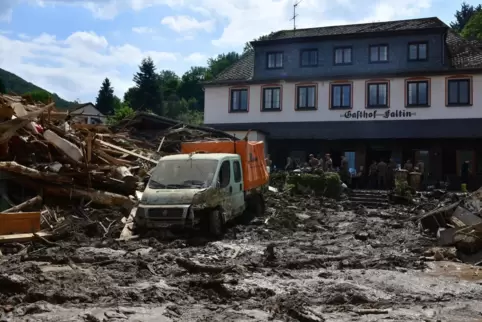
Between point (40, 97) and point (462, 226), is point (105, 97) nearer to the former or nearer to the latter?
point (40, 97)

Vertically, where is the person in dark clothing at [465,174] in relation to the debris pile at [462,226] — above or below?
above

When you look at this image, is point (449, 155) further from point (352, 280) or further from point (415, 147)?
point (352, 280)

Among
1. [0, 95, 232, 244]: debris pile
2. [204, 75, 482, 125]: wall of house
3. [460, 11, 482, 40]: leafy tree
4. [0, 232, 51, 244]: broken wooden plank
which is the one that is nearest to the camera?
[0, 232, 51, 244]: broken wooden plank

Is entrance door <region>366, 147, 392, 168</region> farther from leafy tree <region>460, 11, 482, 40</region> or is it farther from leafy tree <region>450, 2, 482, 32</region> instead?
leafy tree <region>450, 2, 482, 32</region>

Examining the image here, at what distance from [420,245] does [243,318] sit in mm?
7919

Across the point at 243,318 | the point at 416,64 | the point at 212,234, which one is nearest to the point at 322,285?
the point at 243,318

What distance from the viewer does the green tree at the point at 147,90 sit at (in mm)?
69000

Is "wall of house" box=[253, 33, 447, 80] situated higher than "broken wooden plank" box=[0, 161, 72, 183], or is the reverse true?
"wall of house" box=[253, 33, 447, 80]

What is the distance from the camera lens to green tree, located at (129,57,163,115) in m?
69.0

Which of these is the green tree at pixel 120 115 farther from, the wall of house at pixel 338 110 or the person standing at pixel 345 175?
the person standing at pixel 345 175

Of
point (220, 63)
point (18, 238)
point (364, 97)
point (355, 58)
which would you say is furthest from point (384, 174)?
point (220, 63)

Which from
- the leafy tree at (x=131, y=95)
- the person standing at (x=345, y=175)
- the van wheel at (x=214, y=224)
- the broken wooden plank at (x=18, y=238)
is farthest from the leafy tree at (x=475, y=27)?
the broken wooden plank at (x=18, y=238)

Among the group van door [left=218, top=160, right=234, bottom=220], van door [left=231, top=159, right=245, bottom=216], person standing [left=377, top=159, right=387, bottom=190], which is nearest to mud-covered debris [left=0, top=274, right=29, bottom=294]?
van door [left=218, top=160, right=234, bottom=220]

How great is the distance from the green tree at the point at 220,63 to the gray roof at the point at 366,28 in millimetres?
62130
